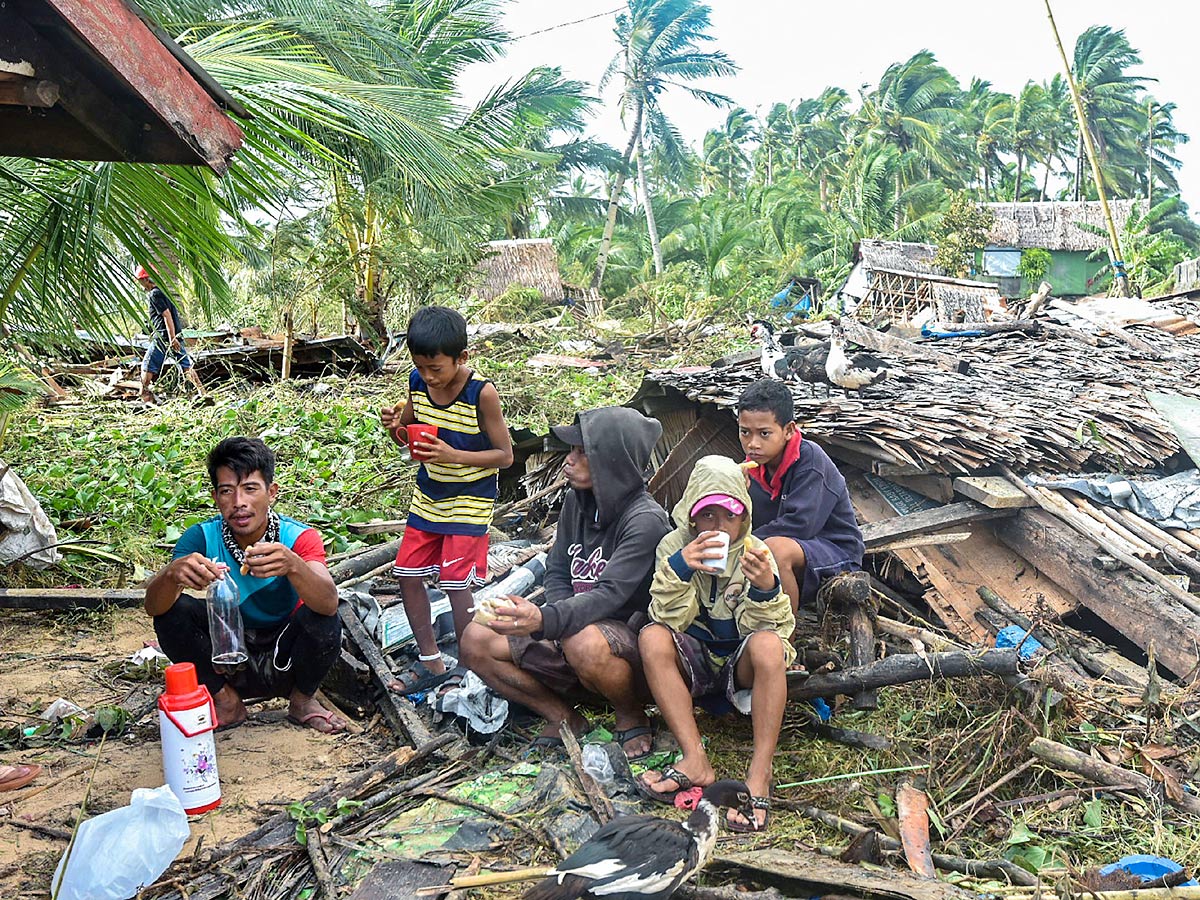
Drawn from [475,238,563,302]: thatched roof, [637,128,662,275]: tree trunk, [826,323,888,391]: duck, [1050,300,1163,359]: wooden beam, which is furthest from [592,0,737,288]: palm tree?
[826,323,888,391]: duck

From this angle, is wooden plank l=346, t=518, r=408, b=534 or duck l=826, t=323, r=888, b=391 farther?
duck l=826, t=323, r=888, b=391

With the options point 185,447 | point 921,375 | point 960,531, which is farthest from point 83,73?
point 921,375

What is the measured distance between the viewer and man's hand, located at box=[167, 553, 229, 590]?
331 cm

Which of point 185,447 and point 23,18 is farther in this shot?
point 185,447

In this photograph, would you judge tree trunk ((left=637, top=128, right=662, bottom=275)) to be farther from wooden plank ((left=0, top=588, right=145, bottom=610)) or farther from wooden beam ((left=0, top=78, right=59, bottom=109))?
wooden beam ((left=0, top=78, right=59, bottom=109))

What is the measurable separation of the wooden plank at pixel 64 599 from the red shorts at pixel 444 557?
2.17m

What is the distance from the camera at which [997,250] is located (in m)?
35.2

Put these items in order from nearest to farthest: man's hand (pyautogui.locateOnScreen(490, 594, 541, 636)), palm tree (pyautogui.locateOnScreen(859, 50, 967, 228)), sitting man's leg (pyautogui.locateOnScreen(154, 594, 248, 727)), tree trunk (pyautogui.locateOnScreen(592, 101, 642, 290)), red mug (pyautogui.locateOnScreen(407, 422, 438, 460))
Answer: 1. man's hand (pyautogui.locateOnScreen(490, 594, 541, 636))
2. sitting man's leg (pyautogui.locateOnScreen(154, 594, 248, 727))
3. red mug (pyautogui.locateOnScreen(407, 422, 438, 460))
4. tree trunk (pyautogui.locateOnScreen(592, 101, 642, 290))
5. palm tree (pyautogui.locateOnScreen(859, 50, 967, 228))

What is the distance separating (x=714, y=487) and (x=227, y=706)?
2220 mm

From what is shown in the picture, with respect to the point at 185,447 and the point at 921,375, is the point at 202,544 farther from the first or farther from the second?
the point at 921,375

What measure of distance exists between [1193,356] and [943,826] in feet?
31.9

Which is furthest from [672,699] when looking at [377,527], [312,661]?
[377,527]

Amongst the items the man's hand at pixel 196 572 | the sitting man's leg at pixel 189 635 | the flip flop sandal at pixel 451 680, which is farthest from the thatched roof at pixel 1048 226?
the man's hand at pixel 196 572

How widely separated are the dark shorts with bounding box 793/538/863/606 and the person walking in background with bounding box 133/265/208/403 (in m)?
8.76
